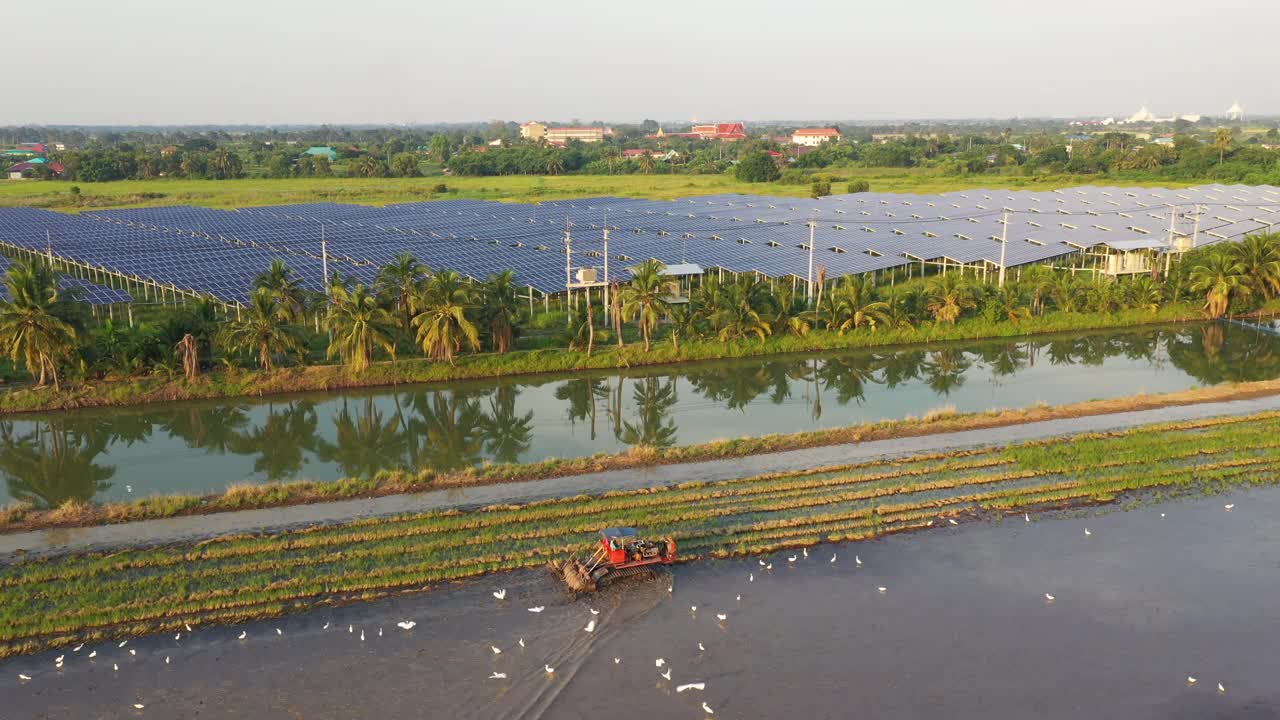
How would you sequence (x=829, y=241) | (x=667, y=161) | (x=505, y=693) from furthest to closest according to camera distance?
(x=667, y=161) < (x=829, y=241) < (x=505, y=693)

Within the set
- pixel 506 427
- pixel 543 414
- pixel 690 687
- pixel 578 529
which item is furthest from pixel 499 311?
pixel 690 687

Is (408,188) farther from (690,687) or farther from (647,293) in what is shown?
(690,687)

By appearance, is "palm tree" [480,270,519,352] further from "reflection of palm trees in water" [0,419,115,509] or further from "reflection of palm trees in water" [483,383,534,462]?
"reflection of palm trees in water" [0,419,115,509]

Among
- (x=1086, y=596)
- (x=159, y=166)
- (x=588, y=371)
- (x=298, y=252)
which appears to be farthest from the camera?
(x=159, y=166)

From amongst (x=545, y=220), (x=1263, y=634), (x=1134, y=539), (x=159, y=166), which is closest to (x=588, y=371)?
(x=1134, y=539)

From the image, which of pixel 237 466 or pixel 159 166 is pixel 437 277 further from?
pixel 159 166

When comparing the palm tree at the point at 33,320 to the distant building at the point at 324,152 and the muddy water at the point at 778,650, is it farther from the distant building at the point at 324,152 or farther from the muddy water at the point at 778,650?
the distant building at the point at 324,152
